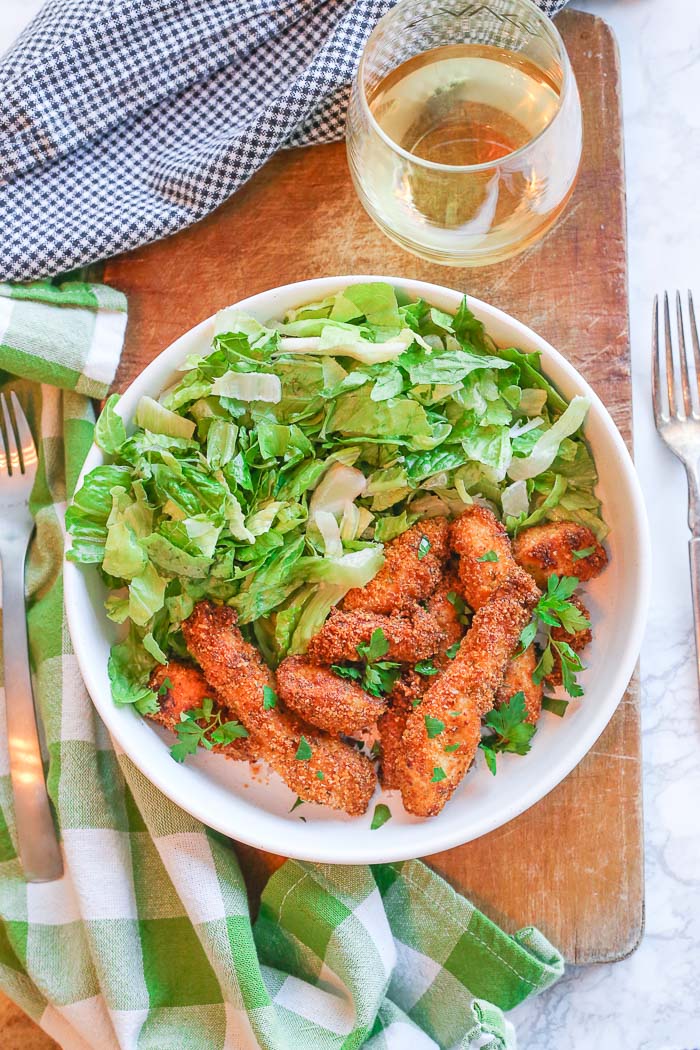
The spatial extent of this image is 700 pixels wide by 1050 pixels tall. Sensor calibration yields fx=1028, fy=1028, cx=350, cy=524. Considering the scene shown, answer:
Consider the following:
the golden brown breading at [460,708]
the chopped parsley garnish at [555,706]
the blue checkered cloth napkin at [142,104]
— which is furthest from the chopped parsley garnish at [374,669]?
the blue checkered cloth napkin at [142,104]

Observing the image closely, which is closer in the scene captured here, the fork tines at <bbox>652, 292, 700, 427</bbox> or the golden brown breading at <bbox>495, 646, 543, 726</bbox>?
the golden brown breading at <bbox>495, 646, 543, 726</bbox>

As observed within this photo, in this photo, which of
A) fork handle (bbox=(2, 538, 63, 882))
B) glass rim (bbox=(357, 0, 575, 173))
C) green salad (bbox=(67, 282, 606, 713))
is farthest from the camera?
fork handle (bbox=(2, 538, 63, 882))

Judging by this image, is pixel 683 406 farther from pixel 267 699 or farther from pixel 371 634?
pixel 267 699

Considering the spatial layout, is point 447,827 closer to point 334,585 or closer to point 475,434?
point 334,585

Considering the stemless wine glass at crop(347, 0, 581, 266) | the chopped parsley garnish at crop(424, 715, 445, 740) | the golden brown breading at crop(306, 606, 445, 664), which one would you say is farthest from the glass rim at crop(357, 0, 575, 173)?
the chopped parsley garnish at crop(424, 715, 445, 740)

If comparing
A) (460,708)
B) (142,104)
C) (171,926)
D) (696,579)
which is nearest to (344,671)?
(460,708)

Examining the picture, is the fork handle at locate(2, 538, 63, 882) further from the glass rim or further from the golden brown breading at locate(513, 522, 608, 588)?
the glass rim

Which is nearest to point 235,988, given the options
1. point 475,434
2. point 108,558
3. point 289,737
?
point 289,737

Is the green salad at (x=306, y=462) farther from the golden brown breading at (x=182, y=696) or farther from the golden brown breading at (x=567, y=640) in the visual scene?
the golden brown breading at (x=567, y=640)
